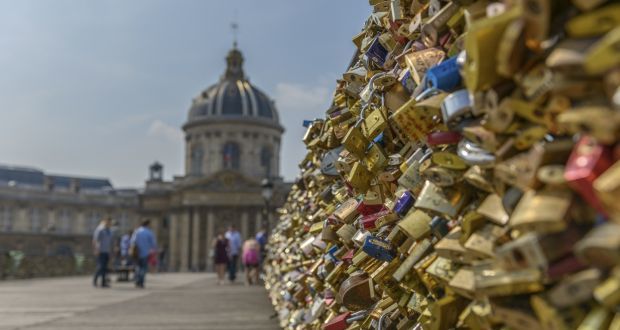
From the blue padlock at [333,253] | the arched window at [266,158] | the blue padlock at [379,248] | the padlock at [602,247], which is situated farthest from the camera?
the arched window at [266,158]

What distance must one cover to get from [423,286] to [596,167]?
997 millimetres

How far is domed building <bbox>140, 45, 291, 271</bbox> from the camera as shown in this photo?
255 feet

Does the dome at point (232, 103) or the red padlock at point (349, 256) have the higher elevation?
the dome at point (232, 103)

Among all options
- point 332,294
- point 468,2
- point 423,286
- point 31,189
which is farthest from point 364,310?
point 31,189

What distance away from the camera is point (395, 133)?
2641mm

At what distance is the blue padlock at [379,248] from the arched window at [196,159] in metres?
83.8

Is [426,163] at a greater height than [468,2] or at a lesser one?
lesser

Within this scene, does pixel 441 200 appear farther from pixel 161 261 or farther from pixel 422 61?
pixel 161 261

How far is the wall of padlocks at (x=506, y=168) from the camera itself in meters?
1.12

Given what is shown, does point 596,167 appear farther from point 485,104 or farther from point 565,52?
point 485,104

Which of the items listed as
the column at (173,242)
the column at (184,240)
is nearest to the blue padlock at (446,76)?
the column at (184,240)

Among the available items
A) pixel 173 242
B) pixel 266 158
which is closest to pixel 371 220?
pixel 173 242

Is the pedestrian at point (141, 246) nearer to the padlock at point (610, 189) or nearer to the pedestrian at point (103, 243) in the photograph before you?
the pedestrian at point (103, 243)

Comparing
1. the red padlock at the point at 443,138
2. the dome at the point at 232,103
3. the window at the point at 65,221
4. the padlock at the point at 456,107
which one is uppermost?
the dome at the point at 232,103
